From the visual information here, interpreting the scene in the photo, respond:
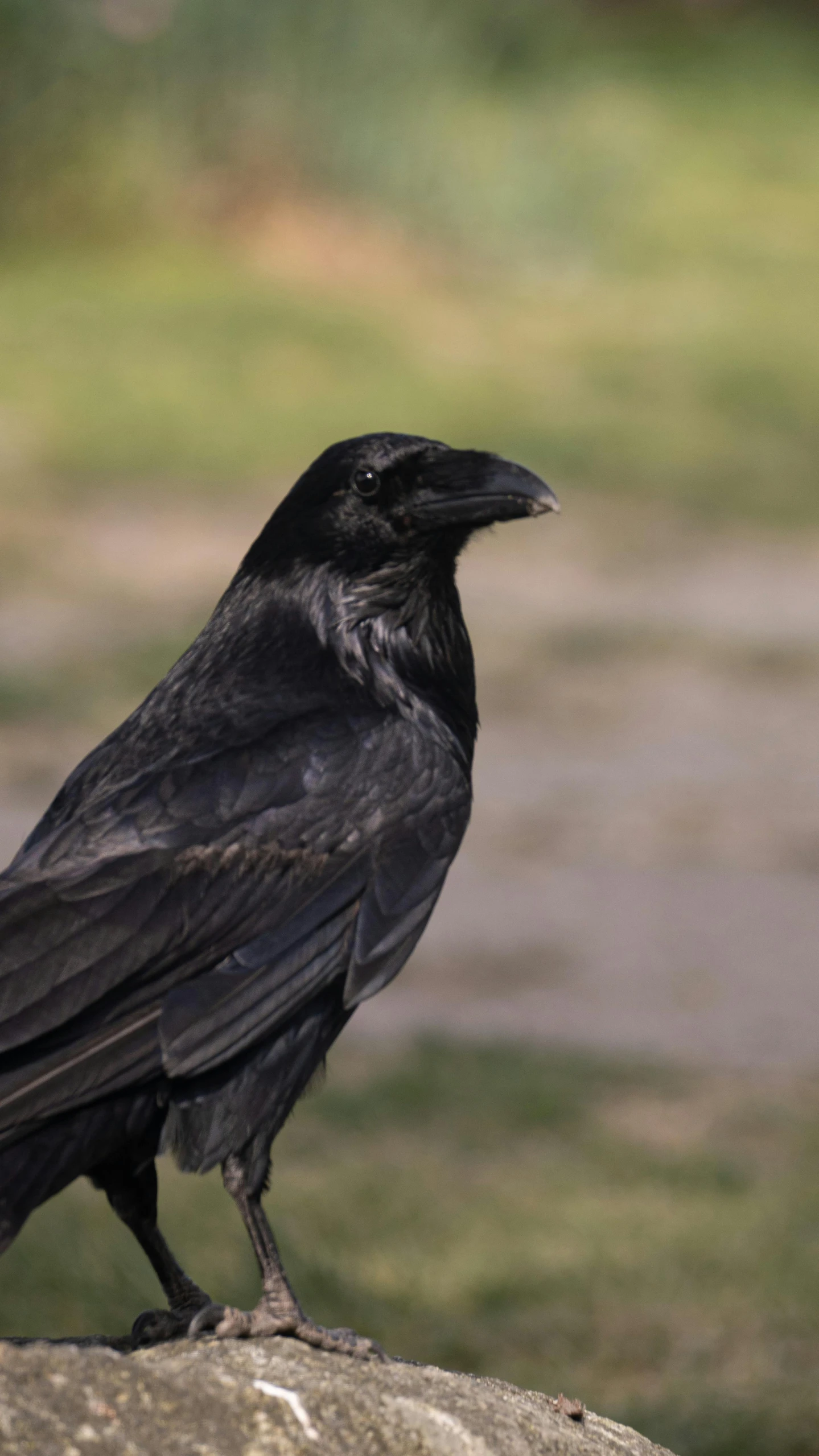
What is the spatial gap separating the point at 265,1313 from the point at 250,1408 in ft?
1.11

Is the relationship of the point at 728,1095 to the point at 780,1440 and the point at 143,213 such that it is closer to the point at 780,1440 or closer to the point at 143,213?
the point at 780,1440

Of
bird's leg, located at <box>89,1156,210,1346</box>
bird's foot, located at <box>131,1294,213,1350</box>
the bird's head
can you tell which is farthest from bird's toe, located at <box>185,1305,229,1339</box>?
the bird's head

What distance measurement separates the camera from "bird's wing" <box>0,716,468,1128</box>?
3.09 m

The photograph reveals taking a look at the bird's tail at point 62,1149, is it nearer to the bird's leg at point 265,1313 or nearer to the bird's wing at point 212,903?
the bird's wing at point 212,903

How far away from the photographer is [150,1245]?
11.5ft

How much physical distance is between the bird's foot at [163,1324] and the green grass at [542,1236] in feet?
4.83

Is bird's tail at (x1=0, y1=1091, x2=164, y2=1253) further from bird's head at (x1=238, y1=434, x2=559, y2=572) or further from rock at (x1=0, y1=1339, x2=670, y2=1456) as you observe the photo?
bird's head at (x1=238, y1=434, x2=559, y2=572)

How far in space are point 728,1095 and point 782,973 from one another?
3.70 feet

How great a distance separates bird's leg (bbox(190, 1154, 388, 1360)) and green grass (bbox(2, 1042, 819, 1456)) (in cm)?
180

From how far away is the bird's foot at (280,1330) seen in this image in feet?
10.5

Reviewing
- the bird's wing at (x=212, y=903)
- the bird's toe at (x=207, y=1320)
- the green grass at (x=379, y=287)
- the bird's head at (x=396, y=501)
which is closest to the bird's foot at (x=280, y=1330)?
the bird's toe at (x=207, y=1320)

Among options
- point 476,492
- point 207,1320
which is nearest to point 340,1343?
point 207,1320

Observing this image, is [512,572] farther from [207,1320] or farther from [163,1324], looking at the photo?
[207,1320]

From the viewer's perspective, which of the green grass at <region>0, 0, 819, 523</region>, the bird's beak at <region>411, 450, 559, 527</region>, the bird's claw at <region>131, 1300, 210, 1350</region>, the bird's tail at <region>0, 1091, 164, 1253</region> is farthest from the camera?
the green grass at <region>0, 0, 819, 523</region>
